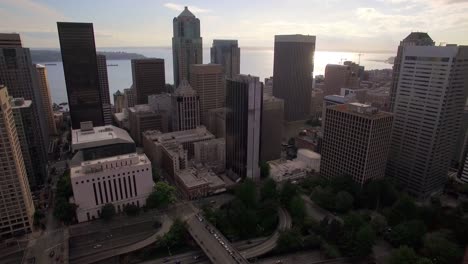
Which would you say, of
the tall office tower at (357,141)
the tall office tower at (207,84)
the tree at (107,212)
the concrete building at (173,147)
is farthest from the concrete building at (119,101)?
the tall office tower at (357,141)

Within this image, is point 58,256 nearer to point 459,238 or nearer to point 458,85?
point 459,238

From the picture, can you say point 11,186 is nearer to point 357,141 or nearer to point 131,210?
point 131,210

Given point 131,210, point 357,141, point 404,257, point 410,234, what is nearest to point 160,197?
point 131,210

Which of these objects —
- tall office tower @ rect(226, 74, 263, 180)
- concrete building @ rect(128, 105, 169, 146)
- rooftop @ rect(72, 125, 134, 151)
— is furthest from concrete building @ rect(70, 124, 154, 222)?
concrete building @ rect(128, 105, 169, 146)

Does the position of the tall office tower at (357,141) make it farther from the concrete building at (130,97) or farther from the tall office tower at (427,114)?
the concrete building at (130,97)

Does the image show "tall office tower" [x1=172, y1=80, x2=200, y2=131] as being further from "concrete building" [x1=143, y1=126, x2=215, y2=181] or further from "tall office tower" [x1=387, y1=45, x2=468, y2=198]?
"tall office tower" [x1=387, y1=45, x2=468, y2=198]

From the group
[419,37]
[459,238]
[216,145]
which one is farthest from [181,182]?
[419,37]
